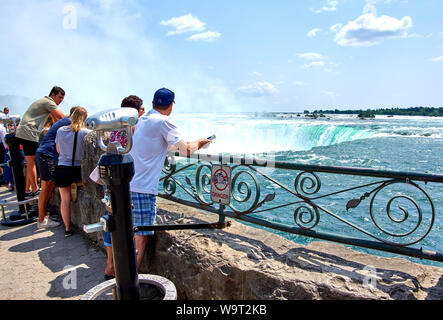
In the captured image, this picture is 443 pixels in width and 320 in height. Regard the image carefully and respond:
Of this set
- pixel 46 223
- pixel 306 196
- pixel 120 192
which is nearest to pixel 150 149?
pixel 120 192

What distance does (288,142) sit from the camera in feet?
96.9

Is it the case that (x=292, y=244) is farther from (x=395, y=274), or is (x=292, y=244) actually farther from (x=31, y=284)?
(x=31, y=284)

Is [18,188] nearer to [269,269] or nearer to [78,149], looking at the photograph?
[78,149]

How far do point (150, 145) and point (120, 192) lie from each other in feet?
2.90

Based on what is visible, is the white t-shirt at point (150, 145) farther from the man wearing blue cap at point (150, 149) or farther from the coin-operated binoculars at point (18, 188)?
the coin-operated binoculars at point (18, 188)

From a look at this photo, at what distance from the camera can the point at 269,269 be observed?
7.48 ft

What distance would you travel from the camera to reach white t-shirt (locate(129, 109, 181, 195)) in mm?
2457

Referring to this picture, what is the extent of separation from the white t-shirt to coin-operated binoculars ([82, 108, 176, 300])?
75 cm

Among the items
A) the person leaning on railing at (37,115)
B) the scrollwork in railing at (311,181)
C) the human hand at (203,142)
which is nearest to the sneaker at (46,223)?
the person leaning on railing at (37,115)

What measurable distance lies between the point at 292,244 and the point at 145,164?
1433 mm

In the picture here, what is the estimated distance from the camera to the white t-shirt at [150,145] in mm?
2457

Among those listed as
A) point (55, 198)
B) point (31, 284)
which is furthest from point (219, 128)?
point (31, 284)

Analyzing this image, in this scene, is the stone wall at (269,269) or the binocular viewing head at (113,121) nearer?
the binocular viewing head at (113,121)

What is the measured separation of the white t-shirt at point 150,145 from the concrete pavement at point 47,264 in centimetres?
138
